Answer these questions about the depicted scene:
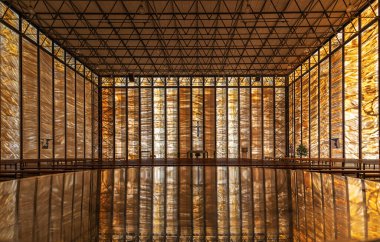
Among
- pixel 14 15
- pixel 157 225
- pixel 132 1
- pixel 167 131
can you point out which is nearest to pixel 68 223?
pixel 157 225

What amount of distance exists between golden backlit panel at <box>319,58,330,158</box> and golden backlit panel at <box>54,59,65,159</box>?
20.3 m

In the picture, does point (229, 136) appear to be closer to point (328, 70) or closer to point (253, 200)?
point (328, 70)

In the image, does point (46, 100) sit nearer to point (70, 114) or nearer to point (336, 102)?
point (70, 114)

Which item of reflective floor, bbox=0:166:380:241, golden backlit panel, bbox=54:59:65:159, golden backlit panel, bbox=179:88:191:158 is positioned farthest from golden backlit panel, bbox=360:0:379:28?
golden backlit panel, bbox=54:59:65:159

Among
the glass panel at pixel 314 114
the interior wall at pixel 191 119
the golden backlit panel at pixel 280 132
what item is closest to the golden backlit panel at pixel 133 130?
the interior wall at pixel 191 119

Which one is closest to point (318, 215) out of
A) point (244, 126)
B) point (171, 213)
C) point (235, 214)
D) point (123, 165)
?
point (235, 214)

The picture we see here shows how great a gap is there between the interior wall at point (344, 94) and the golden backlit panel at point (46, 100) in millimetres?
20146

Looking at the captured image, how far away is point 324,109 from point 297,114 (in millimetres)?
8272

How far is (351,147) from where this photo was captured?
80.3 ft

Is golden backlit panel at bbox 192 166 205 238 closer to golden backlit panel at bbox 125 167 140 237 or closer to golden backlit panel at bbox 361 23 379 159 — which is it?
golden backlit panel at bbox 125 167 140 237

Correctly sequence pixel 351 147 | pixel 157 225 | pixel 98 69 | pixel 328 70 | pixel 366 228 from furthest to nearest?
1. pixel 98 69
2. pixel 328 70
3. pixel 351 147
4. pixel 157 225
5. pixel 366 228

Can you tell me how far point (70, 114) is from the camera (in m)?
32.6

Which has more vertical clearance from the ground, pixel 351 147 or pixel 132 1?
pixel 132 1

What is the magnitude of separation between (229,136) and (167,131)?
6.63 meters
